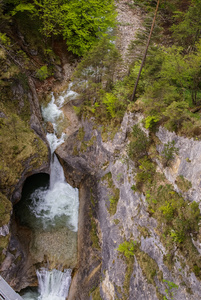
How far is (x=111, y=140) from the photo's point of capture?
52.8ft

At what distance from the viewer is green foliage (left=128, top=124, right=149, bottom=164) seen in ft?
40.7

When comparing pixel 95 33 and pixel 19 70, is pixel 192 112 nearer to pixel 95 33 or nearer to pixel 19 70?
pixel 95 33

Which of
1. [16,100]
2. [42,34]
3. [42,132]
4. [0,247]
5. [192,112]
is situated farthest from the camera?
[42,34]

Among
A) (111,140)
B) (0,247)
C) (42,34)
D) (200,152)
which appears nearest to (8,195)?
(0,247)

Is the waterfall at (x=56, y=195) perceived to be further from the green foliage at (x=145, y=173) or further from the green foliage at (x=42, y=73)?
the green foliage at (x=145, y=173)

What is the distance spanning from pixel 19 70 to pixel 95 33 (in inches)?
335

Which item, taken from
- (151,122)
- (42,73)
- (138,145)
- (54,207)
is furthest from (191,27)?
(54,207)

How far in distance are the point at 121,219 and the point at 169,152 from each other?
6387mm

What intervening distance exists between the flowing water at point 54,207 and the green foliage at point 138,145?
9.31 m

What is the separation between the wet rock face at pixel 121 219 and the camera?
9.11 m

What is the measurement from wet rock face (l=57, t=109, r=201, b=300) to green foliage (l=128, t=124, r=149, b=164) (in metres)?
0.73

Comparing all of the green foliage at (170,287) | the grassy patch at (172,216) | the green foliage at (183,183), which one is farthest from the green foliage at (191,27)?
the green foliage at (170,287)

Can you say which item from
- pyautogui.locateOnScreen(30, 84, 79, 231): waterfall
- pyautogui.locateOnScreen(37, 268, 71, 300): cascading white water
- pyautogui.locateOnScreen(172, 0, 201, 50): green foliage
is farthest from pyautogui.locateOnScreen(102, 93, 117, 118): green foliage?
pyautogui.locateOnScreen(37, 268, 71, 300): cascading white water

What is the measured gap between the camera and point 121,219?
13672 mm
